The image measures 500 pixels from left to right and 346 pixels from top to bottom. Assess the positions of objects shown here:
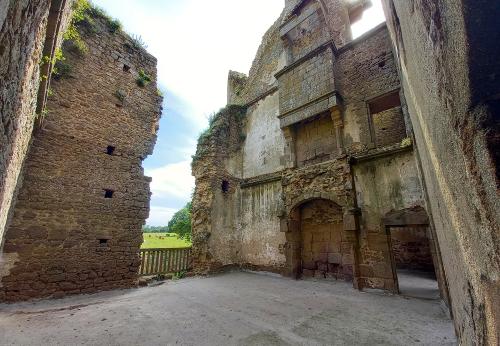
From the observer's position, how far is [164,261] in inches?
328

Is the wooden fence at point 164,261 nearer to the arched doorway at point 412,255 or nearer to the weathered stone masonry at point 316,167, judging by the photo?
the weathered stone masonry at point 316,167

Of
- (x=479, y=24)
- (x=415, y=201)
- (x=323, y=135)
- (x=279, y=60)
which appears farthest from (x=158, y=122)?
(x=479, y=24)

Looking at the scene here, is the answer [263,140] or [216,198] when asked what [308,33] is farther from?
[216,198]

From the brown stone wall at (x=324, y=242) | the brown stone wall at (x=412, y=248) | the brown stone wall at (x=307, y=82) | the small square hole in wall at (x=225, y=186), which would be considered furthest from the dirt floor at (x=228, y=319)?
the brown stone wall at (x=307, y=82)

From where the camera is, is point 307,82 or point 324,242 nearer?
point 324,242

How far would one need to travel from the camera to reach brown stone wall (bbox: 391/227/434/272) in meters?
9.81

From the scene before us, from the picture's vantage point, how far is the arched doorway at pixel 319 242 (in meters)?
7.59

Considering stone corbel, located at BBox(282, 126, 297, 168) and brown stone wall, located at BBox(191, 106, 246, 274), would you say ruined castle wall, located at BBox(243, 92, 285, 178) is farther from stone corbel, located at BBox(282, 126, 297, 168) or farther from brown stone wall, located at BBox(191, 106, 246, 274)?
brown stone wall, located at BBox(191, 106, 246, 274)

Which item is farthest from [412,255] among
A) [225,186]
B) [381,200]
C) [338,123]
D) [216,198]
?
[216,198]

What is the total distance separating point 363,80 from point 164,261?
30.4ft

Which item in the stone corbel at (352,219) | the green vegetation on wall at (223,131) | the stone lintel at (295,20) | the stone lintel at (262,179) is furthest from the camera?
the green vegetation on wall at (223,131)

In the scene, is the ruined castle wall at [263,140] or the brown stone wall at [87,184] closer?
the brown stone wall at [87,184]

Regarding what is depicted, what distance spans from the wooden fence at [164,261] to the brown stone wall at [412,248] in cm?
838

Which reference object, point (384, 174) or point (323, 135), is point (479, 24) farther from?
point (323, 135)
